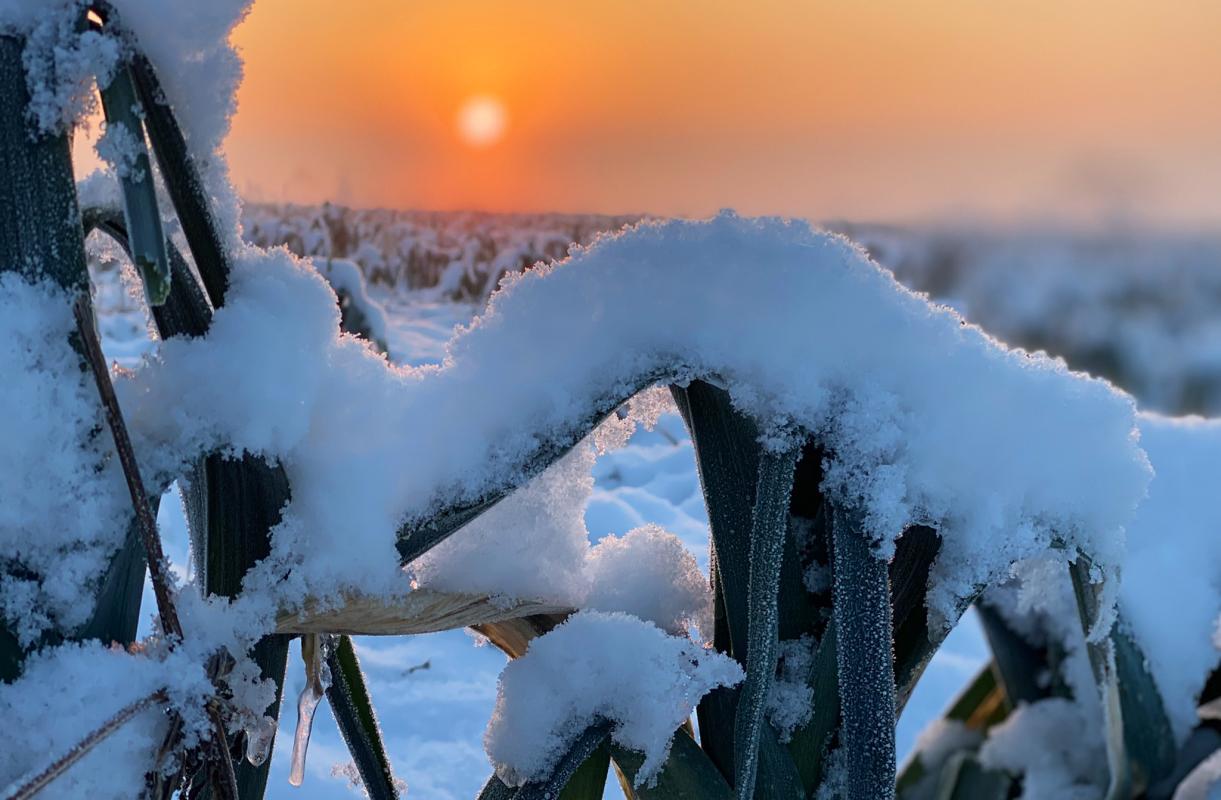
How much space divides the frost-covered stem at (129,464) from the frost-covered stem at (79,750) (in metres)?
0.02

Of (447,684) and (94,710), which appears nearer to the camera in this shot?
(94,710)

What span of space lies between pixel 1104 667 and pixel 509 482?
13.8 inches

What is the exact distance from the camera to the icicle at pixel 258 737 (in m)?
0.32

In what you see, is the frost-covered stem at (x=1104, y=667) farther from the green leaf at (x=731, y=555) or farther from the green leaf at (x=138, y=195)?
the green leaf at (x=138, y=195)

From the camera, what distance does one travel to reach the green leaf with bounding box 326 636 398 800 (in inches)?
16.4

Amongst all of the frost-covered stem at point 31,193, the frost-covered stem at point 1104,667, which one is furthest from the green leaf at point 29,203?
the frost-covered stem at point 1104,667

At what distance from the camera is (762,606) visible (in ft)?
1.15

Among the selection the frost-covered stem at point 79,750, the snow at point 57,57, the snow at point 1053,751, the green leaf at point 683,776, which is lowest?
the snow at point 1053,751

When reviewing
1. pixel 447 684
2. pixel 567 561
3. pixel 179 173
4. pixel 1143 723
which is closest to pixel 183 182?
pixel 179 173

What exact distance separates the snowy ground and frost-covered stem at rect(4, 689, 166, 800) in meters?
0.16

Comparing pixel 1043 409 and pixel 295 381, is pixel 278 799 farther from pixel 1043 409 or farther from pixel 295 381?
pixel 1043 409

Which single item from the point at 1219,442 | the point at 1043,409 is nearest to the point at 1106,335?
the point at 1219,442

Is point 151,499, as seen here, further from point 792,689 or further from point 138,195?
point 792,689

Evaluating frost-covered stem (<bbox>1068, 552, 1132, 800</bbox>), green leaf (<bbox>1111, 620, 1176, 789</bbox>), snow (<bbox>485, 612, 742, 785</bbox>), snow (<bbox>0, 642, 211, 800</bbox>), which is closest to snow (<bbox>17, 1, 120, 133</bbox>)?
snow (<bbox>0, 642, 211, 800</bbox>)
